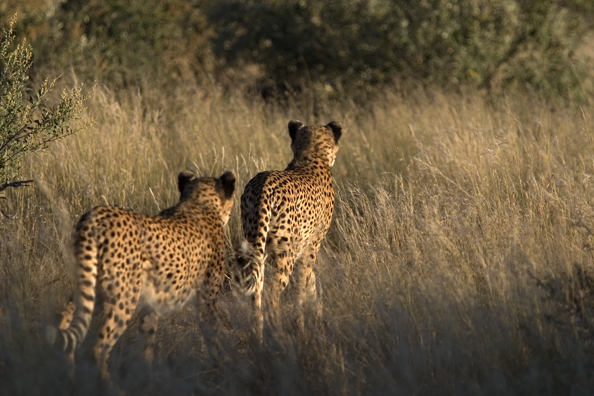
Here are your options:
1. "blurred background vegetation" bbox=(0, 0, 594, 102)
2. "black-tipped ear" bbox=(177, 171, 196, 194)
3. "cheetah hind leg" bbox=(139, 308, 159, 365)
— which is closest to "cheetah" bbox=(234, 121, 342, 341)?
"black-tipped ear" bbox=(177, 171, 196, 194)

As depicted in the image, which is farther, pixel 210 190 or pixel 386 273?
pixel 210 190

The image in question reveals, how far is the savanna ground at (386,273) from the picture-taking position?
3875 millimetres

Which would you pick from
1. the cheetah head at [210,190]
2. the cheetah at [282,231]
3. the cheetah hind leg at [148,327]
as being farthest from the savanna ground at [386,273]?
the cheetah head at [210,190]

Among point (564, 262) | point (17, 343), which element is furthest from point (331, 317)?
point (17, 343)

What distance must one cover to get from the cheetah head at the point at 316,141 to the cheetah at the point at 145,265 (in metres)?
0.99

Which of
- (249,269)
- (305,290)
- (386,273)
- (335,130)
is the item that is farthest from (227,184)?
(335,130)

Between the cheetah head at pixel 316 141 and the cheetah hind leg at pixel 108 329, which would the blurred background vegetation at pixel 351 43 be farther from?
the cheetah hind leg at pixel 108 329

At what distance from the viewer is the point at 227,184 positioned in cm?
508

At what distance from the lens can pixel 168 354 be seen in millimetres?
4379

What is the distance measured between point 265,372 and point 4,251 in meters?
2.31

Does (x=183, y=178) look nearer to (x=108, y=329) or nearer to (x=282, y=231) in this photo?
(x=282, y=231)

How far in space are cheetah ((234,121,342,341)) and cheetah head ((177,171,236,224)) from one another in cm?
11

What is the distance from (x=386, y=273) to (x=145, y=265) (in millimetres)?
1514

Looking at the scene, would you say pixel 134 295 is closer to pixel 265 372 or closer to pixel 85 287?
pixel 85 287
